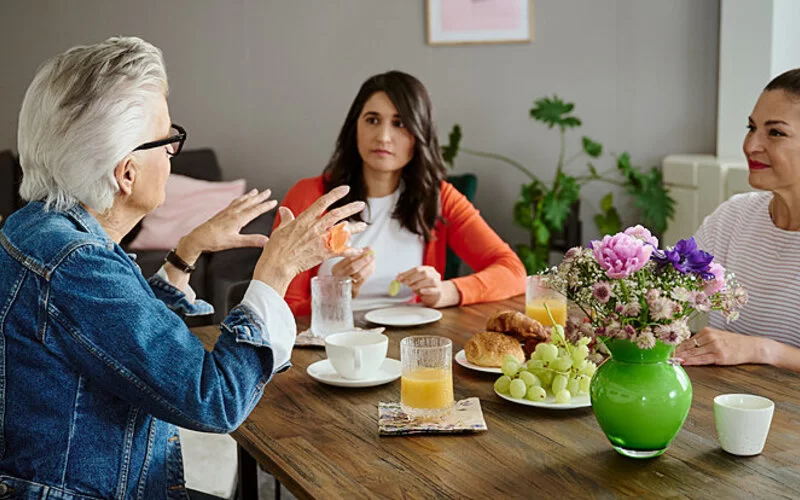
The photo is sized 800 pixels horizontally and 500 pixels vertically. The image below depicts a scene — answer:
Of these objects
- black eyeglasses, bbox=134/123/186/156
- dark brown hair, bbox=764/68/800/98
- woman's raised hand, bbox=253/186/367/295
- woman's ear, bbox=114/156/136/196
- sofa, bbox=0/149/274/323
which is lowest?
sofa, bbox=0/149/274/323

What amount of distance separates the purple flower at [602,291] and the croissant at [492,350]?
1.62 ft

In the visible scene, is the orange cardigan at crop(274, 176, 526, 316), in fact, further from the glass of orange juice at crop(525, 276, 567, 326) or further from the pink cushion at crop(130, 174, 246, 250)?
the pink cushion at crop(130, 174, 246, 250)

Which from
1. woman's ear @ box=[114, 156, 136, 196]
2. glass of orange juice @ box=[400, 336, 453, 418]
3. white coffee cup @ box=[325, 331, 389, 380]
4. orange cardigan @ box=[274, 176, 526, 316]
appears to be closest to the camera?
woman's ear @ box=[114, 156, 136, 196]

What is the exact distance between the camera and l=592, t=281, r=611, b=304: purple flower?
1.34m

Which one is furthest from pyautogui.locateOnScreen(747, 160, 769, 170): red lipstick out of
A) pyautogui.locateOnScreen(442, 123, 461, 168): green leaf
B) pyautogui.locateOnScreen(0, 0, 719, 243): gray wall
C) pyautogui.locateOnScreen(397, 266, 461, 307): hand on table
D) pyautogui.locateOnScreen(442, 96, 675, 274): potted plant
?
pyautogui.locateOnScreen(0, 0, 719, 243): gray wall

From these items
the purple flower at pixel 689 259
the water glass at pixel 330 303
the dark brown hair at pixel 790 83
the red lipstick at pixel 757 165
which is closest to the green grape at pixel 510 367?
the purple flower at pixel 689 259

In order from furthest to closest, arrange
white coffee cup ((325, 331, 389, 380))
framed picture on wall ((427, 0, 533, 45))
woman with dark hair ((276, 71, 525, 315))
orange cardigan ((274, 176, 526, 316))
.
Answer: framed picture on wall ((427, 0, 533, 45))
woman with dark hair ((276, 71, 525, 315))
orange cardigan ((274, 176, 526, 316))
white coffee cup ((325, 331, 389, 380))

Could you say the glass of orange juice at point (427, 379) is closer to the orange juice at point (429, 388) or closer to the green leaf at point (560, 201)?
the orange juice at point (429, 388)

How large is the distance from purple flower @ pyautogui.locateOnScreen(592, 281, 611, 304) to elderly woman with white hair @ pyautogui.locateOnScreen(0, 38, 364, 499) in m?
0.45

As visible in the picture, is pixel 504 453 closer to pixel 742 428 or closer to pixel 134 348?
pixel 742 428

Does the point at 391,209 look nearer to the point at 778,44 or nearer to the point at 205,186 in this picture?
the point at 205,186

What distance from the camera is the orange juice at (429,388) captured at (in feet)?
5.24

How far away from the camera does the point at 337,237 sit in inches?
68.7

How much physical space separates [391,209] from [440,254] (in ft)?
0.70
